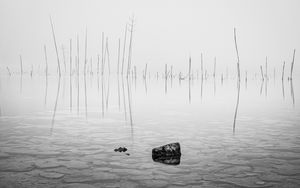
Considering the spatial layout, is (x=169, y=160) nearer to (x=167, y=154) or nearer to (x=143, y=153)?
(x=167, y=154)

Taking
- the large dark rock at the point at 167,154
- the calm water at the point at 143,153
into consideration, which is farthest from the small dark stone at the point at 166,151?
the calm water at the point at 143,153

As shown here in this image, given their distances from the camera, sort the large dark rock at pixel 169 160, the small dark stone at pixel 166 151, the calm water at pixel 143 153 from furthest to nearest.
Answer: the small dark stone at pixel 166 151, the large dark rock at pixel 169 160, the calm water at pixel 143 153

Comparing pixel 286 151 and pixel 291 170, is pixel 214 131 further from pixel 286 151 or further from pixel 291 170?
pixel 291 170

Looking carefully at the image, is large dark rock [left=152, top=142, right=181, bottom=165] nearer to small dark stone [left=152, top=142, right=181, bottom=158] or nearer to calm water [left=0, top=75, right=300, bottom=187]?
small dark stone [left=152, top=142, right=181, bottom=158]

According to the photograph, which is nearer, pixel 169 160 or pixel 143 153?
pixel 169 160

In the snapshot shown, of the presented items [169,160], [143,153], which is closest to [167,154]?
[169,160]

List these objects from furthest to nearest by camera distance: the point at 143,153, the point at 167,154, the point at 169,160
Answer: the point at 143,153 < the point at 167,154 < the point at 169,160

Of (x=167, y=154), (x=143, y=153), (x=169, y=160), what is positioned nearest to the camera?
(x=169, y=160)

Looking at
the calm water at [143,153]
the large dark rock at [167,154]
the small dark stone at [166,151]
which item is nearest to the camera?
the calm water at [143,153]

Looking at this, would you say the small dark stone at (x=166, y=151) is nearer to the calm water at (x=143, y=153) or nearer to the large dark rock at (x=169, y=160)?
the large dark rock at (x=169, y=160)

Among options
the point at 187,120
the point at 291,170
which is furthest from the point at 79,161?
the point at 187,120

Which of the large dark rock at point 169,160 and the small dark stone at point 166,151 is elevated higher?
the small dark stone at point 166,151

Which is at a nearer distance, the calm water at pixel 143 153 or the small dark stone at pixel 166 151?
the calm water at pixel 143 153

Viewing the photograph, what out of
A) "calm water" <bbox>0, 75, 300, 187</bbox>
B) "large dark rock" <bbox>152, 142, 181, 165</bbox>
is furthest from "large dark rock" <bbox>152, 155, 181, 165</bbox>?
"calm water" <bbox>0, 75, 300, 187</bbox>
